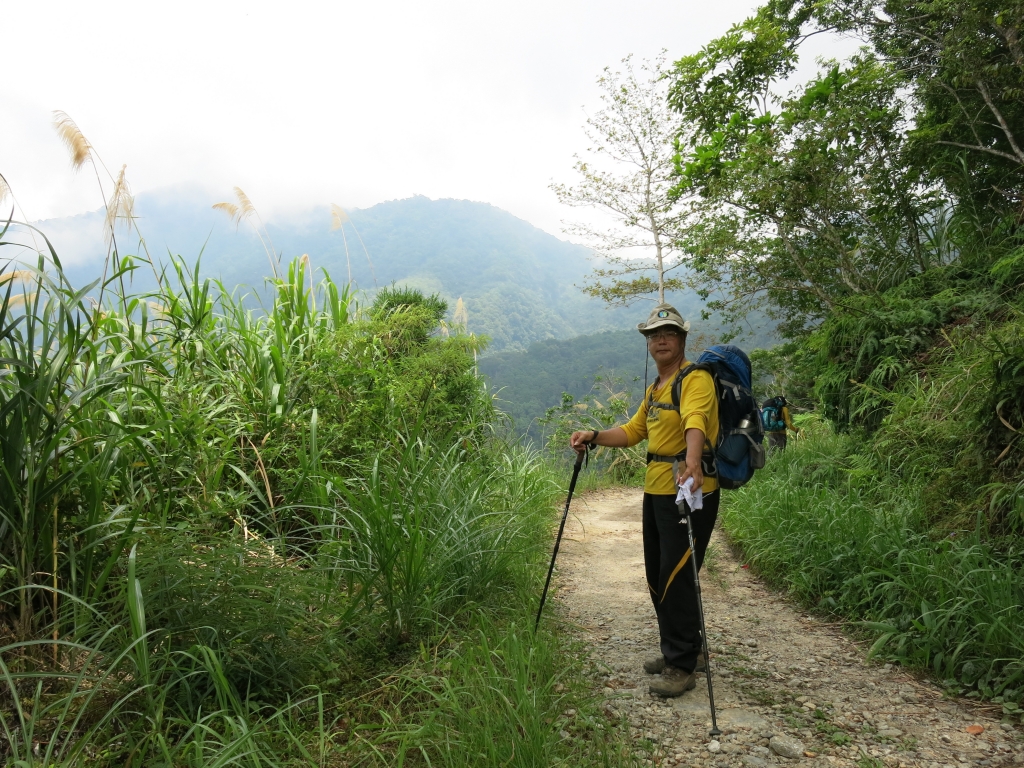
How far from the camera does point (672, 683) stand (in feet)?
9.47

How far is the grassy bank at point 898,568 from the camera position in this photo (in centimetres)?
296

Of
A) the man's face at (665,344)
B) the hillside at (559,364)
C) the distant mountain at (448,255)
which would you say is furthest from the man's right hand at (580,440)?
the hillside at (559,364)

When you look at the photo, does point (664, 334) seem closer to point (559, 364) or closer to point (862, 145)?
point (862, 145)

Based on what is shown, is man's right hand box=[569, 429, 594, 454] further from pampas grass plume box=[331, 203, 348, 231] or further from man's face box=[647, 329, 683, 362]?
pampas grass plume box=[331, 203, 348, 231]

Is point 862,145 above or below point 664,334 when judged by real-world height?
above

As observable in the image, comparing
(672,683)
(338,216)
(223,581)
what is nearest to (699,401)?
(672,683)

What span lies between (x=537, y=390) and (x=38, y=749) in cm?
3183

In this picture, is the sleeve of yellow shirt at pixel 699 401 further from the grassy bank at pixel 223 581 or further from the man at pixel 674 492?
the grassy bank at pixel 223 581

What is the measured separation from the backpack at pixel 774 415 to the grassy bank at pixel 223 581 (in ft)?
16.0

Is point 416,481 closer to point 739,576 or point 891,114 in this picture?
point 739,576

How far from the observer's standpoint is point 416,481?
3436 mm

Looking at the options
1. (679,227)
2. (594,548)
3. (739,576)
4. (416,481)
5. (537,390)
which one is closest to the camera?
(416,481)

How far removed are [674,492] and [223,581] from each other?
6.75 feet

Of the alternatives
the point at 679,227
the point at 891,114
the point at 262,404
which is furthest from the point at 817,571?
the point at 679,227
